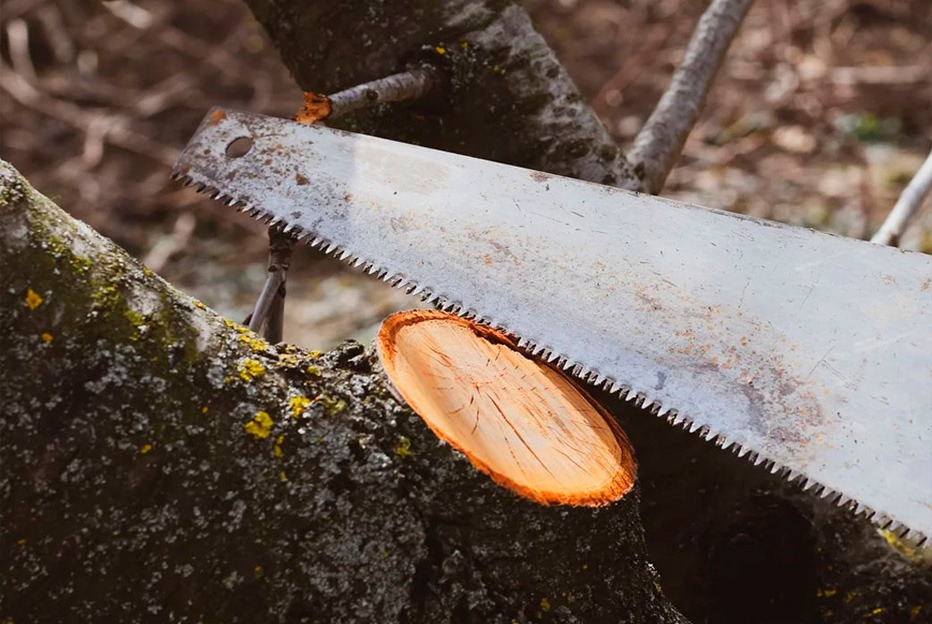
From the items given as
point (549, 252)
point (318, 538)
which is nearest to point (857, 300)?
point (549, 252)

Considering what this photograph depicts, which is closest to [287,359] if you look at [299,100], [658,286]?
[658,286]

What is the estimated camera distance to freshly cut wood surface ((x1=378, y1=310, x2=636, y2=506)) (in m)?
1.19

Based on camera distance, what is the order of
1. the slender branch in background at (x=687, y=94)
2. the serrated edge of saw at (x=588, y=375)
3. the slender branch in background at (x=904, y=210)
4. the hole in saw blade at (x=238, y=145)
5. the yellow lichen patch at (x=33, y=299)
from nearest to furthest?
the yellow lichen patch at (x=33, y=299)
the serrated edge of saw at (x=588, y=375)
the hole in saw blade at (x=238, y=145)
the slender branch in background at (x=904, y=210)
the slender branch in background at (x=687, y=94)

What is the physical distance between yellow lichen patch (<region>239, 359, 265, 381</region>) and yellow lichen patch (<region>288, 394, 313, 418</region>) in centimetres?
5

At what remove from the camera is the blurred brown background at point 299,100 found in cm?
446

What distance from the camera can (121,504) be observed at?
3.28 feet

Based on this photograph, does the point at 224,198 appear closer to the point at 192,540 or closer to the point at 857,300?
the point at 192,540

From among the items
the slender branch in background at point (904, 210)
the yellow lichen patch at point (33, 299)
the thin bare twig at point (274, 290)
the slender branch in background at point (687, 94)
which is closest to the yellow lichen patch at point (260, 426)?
the yellow lichen patch at point (33, 299)

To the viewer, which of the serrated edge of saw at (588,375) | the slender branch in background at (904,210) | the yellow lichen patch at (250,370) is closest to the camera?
the yellow lichen patch at (250,370)

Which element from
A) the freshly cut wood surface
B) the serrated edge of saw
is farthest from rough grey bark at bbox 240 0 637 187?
the freshly cut wood surface

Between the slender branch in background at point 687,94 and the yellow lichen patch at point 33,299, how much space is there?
4.41 feet

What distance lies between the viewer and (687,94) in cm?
207

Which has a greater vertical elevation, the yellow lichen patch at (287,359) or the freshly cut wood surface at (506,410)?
the yellow lichen patch at (287,359)

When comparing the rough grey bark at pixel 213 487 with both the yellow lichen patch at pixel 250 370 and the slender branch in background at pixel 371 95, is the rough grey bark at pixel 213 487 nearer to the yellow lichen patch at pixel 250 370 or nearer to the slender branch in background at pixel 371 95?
the yellow lichen patch at pixel 250 370
